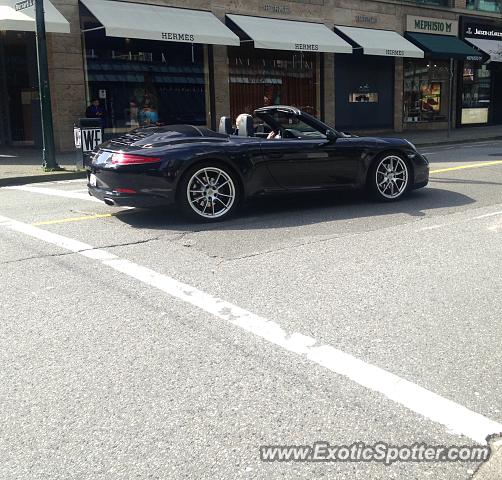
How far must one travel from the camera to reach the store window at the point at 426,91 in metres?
27.7

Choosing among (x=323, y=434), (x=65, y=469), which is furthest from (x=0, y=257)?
(x=323, y=434)

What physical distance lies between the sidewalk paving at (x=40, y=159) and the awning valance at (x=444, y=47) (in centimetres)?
341

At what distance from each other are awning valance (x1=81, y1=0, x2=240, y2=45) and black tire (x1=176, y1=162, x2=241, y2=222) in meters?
11.0

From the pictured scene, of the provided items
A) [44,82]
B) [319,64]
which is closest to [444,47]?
[319,64]

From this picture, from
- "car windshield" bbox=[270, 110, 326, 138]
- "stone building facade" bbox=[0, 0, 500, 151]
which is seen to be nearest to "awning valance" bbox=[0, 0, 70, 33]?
"stone building facade" bbox=[0, 0, 500, 151]

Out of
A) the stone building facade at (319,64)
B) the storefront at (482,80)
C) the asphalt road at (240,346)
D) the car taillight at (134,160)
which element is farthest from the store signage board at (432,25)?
the car taillight at (134,160)

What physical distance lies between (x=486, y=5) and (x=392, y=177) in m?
25.7

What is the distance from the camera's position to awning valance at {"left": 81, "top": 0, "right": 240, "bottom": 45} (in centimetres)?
1739

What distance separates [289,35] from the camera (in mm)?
21453

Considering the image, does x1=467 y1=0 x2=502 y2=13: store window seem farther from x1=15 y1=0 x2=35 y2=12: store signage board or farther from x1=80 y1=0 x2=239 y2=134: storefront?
x1=15 y1=0 x2=35 y2=12: store signage board

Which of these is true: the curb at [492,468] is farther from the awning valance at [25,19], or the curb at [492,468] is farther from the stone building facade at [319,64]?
the stone building facade at [319,64]

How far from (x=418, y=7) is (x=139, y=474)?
92.0ft

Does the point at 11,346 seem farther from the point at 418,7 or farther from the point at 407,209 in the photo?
the point at 418,7

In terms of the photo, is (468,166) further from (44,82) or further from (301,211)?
(44,82)
